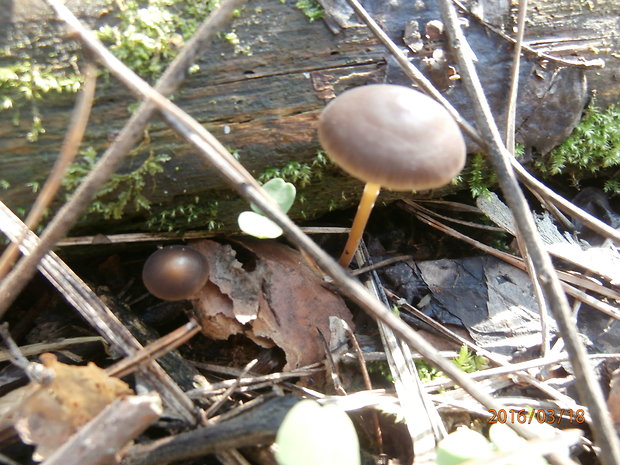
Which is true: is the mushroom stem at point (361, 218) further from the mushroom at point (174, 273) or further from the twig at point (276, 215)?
the mushroom at point (174, 273)

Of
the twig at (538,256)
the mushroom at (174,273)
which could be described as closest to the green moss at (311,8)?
the twig at (538,256)

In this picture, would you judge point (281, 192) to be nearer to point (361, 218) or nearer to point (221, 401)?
point (361, 218)

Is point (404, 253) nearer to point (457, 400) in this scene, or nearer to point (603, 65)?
point (457, 400)

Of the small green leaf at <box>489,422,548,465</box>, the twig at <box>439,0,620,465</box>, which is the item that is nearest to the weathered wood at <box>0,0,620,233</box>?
the twig at <box>439,0,620,465</box>

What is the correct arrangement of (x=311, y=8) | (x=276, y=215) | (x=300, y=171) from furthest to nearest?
(x=300, y=171) < (x=311, y=8) < (x=276, y=215)

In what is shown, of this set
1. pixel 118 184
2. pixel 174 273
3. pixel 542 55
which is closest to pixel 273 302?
pixel 174 273

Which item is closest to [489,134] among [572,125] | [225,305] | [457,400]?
[572,125]
